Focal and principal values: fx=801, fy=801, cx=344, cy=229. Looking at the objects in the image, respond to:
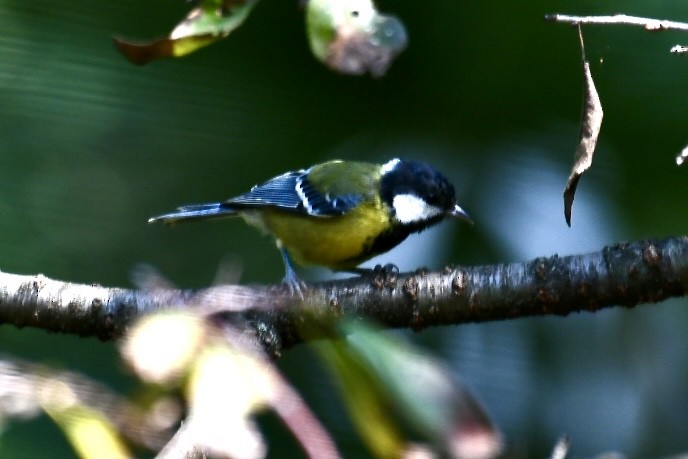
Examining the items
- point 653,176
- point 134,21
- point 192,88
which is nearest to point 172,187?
point 192,88

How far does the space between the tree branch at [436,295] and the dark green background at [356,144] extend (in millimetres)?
799

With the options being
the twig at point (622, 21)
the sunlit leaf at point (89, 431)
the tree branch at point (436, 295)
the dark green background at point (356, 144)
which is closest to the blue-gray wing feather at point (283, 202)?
the dark green background at point (356, 144)

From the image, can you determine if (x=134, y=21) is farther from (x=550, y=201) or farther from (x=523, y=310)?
(x=523, y=310)

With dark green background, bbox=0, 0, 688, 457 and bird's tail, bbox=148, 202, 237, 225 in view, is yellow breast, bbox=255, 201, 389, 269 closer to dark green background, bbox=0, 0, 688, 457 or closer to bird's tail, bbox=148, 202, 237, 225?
bird's tail, bbox=148, 202, 237, 225

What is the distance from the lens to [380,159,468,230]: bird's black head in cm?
191

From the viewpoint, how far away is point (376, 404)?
0.43 metres

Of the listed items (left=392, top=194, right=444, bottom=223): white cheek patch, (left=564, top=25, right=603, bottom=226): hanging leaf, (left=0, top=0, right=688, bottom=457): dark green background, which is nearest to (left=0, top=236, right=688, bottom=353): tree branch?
(left=564, top=25, right=603, bottom=226): hanging leaf

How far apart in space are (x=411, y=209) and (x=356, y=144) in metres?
0.45

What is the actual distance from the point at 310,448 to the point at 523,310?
0.84m

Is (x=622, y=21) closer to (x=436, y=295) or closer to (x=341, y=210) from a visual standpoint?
(x=436, y=295)

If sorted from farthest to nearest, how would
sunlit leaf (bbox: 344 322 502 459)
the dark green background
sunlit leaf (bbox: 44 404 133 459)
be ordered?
the dark green background < sunlit leaf (bbox: 44 404 133 459) < sunlit leaf (bbox: 344 322 502 459)

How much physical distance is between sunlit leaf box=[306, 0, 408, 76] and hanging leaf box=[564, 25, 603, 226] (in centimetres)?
20

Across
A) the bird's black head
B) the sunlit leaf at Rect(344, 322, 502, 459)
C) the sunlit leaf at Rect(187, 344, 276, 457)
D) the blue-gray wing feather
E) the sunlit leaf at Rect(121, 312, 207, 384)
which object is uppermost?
the sunlit leaf at Rect(344, 322, 502, 459)

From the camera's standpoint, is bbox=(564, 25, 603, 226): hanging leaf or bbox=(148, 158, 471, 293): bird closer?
bbox=(564, 25, 603, 226): hanging leaf
